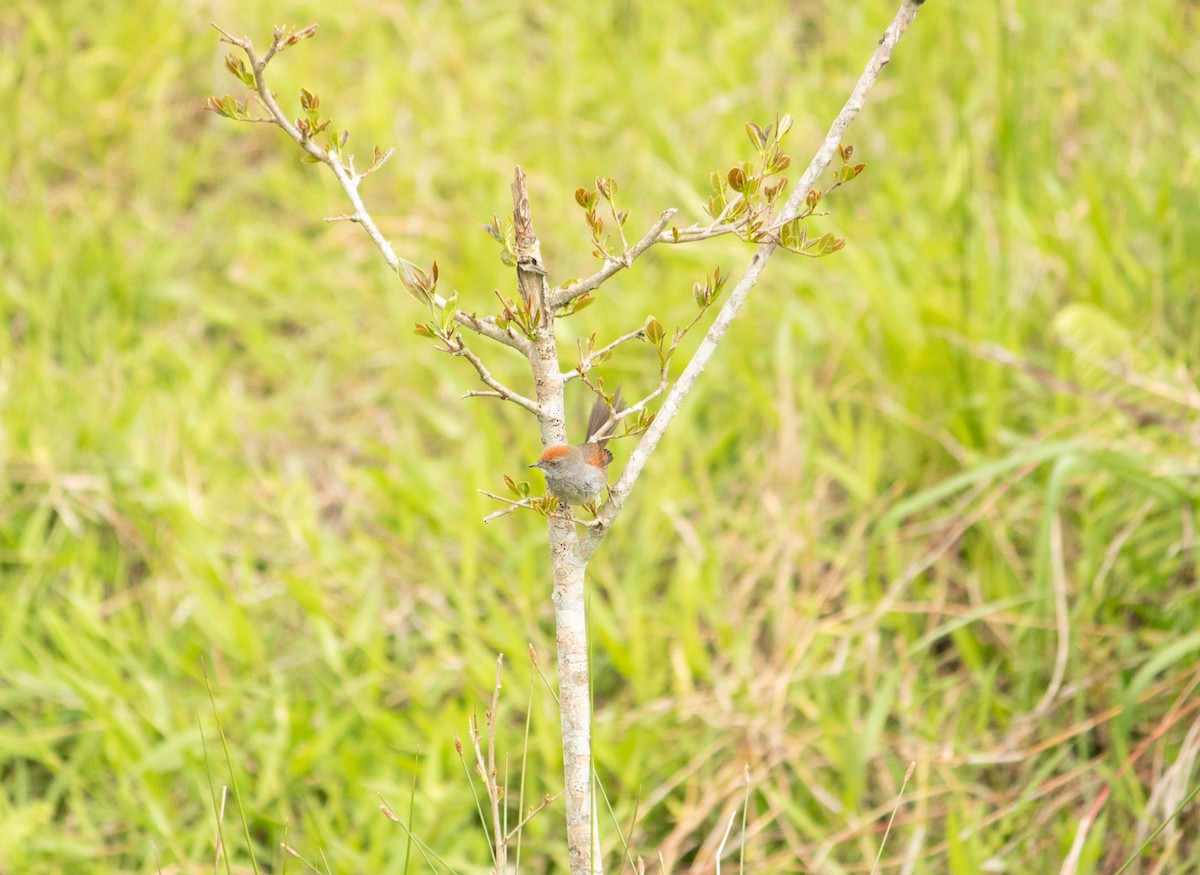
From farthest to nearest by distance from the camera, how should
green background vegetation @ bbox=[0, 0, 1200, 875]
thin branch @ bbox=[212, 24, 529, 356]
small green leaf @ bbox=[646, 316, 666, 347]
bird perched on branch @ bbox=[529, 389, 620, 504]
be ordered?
green background vegetation @ bbox=[0, 0, 1200, 875], bird perched on branch @ bbox=[529, 389, 620, 504], small green leaf @ bbox=[646, 316, 666, 347], thin branch @ bbox=[212, 24, 529, 356]

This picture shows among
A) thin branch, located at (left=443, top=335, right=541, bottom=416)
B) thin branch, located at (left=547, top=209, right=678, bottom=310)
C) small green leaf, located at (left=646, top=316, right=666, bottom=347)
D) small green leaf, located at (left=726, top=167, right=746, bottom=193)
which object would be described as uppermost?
small green leaf, located at (left=726, top=167, right=746, bottom=193)

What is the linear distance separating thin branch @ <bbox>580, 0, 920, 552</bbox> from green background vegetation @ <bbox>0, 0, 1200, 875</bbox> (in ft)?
5.26

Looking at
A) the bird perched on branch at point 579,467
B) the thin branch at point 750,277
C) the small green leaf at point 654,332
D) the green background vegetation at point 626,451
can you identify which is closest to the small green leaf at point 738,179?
the thin branch at point 750,277

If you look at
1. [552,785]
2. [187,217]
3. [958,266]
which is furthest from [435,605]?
[187,217]

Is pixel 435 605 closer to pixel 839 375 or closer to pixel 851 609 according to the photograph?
pixel 851 609

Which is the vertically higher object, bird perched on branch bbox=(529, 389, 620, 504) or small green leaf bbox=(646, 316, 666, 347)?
small green leaf bbox=(646, 316, 666, 347)

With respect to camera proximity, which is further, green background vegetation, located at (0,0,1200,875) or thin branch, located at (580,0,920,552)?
green background vegetation, located at (0,0,1200,875)

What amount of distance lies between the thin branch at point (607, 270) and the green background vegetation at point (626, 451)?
5.92ft

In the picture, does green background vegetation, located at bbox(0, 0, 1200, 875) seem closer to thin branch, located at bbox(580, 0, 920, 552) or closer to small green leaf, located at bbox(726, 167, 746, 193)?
thin branch, located at bbox(580, 0, 920, 552)

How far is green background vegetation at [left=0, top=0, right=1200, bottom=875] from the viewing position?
3.15 m

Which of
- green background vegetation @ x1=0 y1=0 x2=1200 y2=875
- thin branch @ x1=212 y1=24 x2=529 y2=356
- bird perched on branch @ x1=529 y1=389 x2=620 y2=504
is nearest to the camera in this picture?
thin branch @ x1=212 y1=24 x2=529 y2=356

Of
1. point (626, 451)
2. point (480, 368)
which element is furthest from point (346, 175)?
point (626, 451)

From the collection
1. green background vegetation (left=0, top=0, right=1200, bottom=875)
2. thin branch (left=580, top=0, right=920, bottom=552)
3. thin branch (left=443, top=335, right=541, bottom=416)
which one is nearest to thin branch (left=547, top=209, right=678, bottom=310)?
thin branch (left=580, top=0, right=920, bottom=552)

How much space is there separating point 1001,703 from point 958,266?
1653mm
